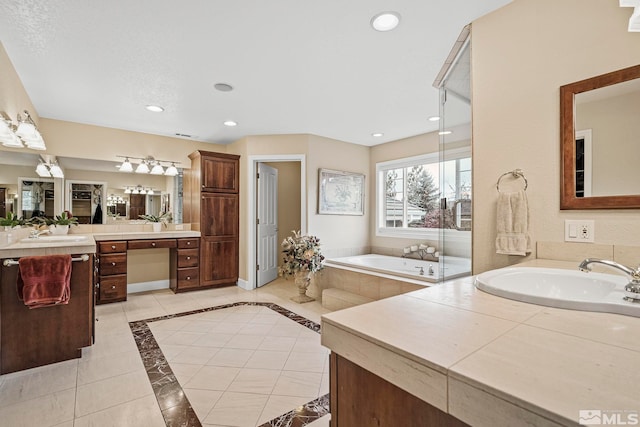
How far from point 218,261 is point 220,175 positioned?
4.19 ft

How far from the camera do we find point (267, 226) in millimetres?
4801

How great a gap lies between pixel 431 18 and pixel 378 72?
2.29 ft

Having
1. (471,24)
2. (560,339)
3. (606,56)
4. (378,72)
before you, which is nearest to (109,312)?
(378,72)

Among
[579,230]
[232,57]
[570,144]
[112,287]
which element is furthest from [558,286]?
[112,287]

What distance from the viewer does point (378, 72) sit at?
249cm

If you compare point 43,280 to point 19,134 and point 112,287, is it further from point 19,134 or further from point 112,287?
point 112,287

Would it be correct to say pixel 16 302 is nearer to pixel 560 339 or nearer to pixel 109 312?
pixel 109 312

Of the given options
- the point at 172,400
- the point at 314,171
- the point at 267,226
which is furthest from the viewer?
the point at 267,226

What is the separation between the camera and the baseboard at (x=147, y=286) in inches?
166

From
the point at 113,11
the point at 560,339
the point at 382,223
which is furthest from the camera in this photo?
the point at 382,223

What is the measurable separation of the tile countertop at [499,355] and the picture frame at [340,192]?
3517 mm

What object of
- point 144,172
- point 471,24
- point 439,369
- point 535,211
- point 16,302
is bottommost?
point 16,302

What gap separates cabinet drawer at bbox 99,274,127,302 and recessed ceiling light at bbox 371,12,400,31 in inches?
153

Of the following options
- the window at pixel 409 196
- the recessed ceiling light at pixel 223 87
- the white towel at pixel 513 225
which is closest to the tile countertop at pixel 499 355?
the white towel at pixel 513 225
